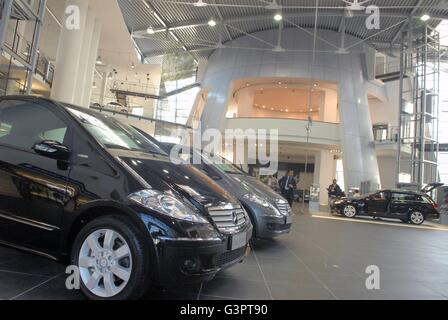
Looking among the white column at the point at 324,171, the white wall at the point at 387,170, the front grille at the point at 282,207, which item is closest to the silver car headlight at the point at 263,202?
the front grille at the point at 282,207

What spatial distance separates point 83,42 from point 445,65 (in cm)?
2477

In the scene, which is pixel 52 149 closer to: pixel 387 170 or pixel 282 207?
pixel 282 207

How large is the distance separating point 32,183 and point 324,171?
74.5 feet

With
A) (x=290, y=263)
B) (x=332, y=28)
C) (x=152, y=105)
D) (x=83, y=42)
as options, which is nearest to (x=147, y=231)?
(x=290, y=263)

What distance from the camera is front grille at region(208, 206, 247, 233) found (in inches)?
115

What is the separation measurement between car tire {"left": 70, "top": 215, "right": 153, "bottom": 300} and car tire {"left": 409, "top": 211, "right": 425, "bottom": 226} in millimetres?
13493

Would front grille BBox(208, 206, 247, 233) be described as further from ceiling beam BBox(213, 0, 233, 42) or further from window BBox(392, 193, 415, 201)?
ceiling beam BBox(213, 0, 233, 42)

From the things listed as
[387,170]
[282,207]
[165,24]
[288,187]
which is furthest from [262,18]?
[282,207]

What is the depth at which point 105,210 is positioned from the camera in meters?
2.67

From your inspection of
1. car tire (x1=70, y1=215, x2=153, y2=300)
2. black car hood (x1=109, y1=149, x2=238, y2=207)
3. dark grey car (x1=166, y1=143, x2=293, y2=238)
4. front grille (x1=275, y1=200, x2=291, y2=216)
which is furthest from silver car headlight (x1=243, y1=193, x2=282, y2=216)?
car tire (x1=70, y1=215, x2=153, y2=300)
